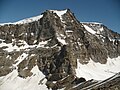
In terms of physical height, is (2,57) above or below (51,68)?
above

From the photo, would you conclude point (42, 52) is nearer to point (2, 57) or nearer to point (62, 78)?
point (2, 57)

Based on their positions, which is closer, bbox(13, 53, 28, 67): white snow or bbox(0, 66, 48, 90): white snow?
bbox(0, 66, 48, 90): white snow

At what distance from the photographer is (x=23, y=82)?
547 ft

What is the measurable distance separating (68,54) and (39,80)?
821 inches

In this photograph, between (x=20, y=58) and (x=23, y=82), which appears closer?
(x=23, y=82)

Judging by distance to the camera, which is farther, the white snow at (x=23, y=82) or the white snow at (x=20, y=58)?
the white snow at (x=20, y=58)

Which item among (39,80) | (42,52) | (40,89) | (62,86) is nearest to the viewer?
(62,86)

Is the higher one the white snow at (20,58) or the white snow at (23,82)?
the white snow at (20,58)

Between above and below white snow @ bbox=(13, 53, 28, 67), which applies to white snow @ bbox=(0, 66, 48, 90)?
below

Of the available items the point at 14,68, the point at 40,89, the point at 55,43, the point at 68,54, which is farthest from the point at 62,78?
the point at 55,43

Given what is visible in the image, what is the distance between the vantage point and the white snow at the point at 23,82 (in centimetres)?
16062

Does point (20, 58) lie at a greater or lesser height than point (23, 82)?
greater

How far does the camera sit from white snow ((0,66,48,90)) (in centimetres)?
16062

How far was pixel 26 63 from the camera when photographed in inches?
7111
